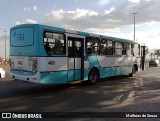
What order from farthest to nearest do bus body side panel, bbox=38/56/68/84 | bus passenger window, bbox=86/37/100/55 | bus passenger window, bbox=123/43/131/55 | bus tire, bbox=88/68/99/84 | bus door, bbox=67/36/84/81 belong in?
bus passenger window, bbox=123/43/131/55 → bus tire, bbox=88/68/99/84 → bus passenger window, bbox=86/37/100/55 → bus door, bbox=67/36/84/81 → bus body side panel, bbox=38/56/68/84

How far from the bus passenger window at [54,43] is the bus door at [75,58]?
0.60 metres

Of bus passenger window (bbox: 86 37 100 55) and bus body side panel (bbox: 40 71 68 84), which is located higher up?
bus passenger window (bbox: 86 37 100 55)

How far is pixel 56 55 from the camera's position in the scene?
12555 mm

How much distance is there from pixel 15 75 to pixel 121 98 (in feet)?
16.8

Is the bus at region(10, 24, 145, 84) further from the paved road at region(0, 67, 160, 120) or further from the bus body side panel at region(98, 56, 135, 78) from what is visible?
the paved road at region(0, 67, 160, 120)

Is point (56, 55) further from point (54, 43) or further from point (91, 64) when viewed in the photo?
point (91, 64)

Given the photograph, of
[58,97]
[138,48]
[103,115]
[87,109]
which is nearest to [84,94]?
[58,97]

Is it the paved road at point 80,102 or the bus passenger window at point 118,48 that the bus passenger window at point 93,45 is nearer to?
the bus passenger window at point 118,48

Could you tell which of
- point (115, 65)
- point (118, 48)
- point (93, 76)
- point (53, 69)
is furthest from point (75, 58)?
point (118, 48)

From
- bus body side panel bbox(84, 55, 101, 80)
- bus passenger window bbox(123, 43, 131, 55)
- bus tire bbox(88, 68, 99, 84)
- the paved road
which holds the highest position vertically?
bus passenger window bbox(123, 43, 131, 55)

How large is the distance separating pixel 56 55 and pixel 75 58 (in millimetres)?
1709

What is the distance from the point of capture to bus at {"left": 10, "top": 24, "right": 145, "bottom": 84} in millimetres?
11758

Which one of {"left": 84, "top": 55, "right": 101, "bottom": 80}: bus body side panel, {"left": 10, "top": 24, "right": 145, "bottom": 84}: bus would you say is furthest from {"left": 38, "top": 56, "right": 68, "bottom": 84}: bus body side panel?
{"left": 84, "top": 55, "right": 101, "bottom": 80}: bus body side panel

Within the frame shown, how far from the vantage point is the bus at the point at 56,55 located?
11.8m
